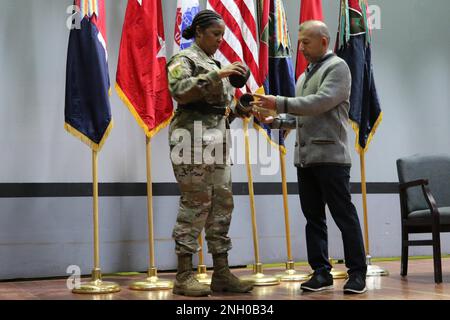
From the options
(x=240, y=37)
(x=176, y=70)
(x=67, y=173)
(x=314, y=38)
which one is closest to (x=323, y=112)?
(x=314, y=38)

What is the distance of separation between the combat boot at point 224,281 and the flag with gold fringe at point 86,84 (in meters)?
1.20

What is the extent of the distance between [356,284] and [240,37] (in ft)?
7.05

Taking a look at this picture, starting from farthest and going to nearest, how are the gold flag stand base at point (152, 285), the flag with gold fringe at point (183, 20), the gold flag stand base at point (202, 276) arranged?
the flag with gold fringe at point (183, 20), the gold flag stand base at point (202, 276), the gold flag stand base at point (152, 285)

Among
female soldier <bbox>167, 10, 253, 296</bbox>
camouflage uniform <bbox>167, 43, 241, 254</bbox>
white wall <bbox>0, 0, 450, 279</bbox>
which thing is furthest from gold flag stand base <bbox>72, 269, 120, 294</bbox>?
white wall <bbox>0, 0, 450, 279</bbox>

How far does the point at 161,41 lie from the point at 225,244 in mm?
1690

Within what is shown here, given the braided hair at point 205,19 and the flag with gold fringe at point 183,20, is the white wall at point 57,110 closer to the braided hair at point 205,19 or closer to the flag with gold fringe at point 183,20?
the flag with gold fringe at point 183,20

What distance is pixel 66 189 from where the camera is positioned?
4.97 meters

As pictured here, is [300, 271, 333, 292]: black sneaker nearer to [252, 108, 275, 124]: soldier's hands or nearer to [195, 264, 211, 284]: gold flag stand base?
[195, 264, 211, 284]: gold flag stand base

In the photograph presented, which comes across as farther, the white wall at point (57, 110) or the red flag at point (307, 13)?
the red flag at point (307, 13)

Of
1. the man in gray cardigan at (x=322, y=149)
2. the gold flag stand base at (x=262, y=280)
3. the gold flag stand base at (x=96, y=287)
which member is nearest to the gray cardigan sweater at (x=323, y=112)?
the man in gray cardigan at (x=322, y=149)

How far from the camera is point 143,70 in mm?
4512

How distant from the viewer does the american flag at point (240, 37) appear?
187 inches

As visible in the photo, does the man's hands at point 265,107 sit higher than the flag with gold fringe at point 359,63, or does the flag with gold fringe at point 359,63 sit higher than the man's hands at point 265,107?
the flag with gold fringe at point 359,63
